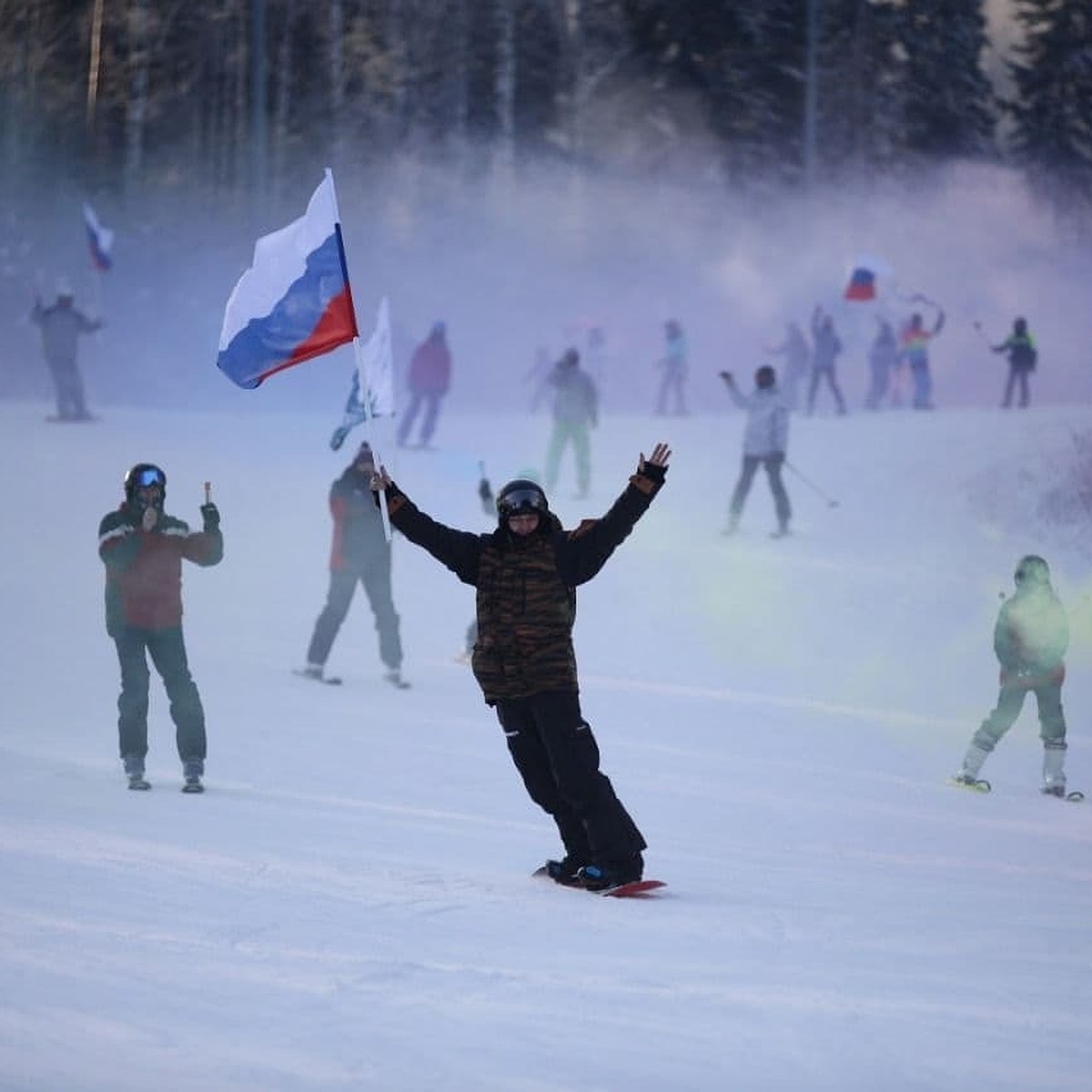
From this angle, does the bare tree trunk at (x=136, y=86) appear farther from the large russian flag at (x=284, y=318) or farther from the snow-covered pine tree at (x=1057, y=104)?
the large russian flag at (x=284, y=318)

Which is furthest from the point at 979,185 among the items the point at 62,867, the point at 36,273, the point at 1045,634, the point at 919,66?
the point at 62,867

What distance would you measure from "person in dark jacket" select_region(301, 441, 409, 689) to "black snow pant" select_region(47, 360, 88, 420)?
1161cm

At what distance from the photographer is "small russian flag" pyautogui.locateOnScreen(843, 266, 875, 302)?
3083 centimetres

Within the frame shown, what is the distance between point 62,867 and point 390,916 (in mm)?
1370

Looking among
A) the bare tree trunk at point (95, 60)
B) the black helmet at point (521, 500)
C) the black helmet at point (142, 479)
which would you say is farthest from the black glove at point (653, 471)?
the bare tree trunk at point (95, 60)

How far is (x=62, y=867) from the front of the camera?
7.41 m

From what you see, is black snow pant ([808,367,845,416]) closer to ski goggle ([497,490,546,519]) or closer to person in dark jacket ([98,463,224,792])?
person in dark jacket ([98,463,224,792])

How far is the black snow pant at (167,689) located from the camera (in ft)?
30.6

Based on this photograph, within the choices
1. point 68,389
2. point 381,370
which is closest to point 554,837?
point 381,370

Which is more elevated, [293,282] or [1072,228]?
[1072,228]

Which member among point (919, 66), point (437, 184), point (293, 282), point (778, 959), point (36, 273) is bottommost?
point (778, 959)

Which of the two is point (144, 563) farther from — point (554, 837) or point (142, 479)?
point (554, 837)

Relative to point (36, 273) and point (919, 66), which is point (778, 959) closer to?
point (36, 273)

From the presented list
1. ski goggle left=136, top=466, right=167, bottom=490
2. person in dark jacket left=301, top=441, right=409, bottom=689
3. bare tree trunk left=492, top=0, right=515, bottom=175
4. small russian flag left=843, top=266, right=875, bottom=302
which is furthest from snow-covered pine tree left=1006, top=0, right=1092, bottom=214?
ski goggle left=136, top=466, right=167, bottom=490
